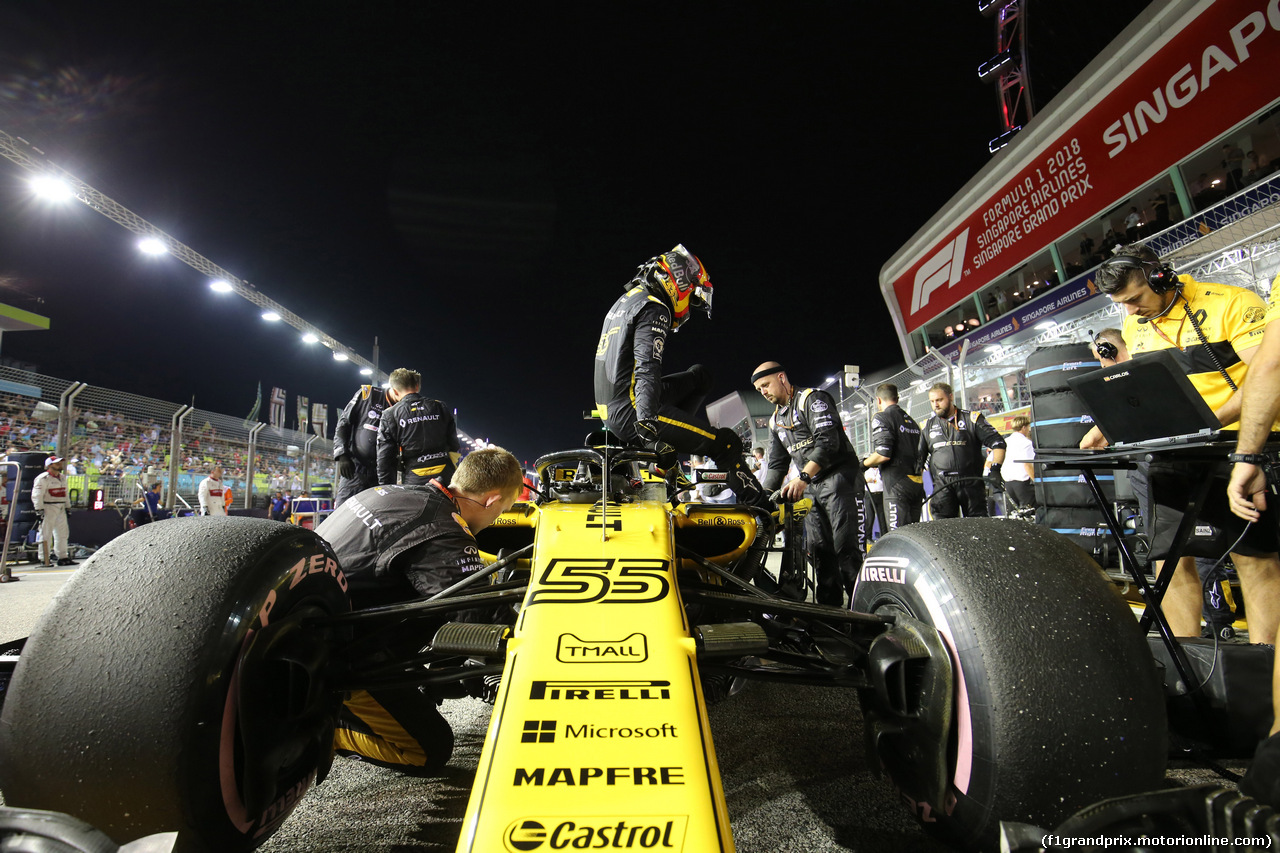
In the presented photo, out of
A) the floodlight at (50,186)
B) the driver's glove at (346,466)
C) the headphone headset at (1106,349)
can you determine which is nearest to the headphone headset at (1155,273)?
the headphone headset at (1106,349)

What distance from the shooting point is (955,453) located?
19.5 feet

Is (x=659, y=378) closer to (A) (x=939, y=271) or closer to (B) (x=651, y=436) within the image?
(B) (x=651, y=436)

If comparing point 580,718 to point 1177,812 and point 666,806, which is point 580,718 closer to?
point 666,806

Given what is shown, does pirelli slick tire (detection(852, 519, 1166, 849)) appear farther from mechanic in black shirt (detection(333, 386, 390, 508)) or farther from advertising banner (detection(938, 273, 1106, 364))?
advertising banner (detection(938, 273, 1106, 364))

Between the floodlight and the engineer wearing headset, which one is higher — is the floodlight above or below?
above

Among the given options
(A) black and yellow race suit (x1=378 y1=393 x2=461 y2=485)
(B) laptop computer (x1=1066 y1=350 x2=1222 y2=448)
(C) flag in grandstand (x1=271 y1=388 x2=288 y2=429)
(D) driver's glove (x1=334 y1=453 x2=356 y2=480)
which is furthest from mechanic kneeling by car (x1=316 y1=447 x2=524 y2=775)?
(C) flag in grandstand (x1=271 y1=388 x2=288 y2=429)

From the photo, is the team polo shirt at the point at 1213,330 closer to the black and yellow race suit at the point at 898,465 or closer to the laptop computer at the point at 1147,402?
the laptop computer at the point at 1147,402

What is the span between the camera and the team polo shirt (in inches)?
96.7

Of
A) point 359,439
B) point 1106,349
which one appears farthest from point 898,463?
point 359,439

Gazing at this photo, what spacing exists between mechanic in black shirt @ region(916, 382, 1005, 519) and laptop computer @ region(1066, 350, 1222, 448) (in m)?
3.93

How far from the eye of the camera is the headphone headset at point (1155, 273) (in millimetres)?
2508

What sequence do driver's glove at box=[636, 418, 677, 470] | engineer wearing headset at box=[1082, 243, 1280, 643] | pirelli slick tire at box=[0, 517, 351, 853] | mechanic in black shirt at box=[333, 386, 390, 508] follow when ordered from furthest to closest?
1. mechanic in black shirt at box=[333, 386, 390, 508]
2. driver's glove at box=[636, 418, 677, 470]
3. engineer wearing headset at box=[1082, 243, 1280, 643]
4. pirelli slick tire at box=[0, 517, 351, 853]

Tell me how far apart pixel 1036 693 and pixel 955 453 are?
5.38 metres

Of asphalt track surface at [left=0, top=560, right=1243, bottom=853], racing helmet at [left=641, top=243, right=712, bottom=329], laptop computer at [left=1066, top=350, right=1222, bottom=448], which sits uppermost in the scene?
racing helmet at [left=641, top=243, right=712, bottom=329]
